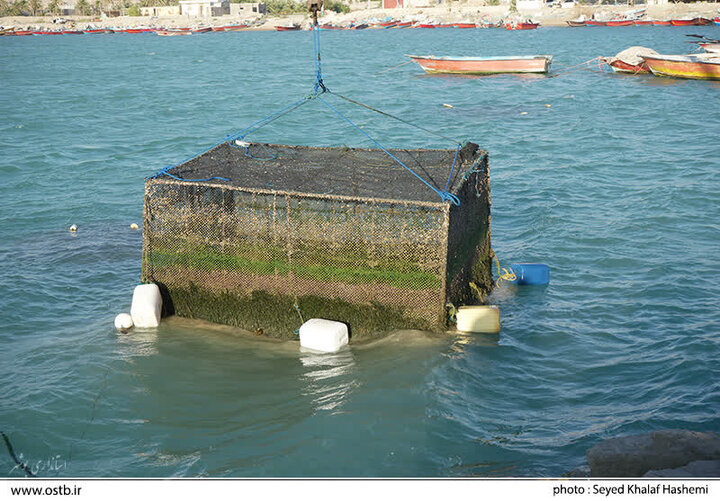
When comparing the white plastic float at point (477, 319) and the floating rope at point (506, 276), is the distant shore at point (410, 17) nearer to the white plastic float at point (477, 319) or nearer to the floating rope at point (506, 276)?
the floating rope at point (506, 276)

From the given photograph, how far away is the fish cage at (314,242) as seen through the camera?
10.2 metres

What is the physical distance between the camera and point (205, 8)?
124875 millimetres

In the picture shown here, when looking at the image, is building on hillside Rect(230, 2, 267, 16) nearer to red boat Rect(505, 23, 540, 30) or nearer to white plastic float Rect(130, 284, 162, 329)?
red boat Rect(505, 23, 540, 30)

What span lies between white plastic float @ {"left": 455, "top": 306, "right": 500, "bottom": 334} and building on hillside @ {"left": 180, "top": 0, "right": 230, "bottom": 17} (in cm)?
12419

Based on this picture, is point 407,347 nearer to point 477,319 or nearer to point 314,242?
point 477,319

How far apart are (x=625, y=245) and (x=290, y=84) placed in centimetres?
3359

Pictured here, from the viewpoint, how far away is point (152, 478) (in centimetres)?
807

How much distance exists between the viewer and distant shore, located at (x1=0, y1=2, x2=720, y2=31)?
96750 millimetres

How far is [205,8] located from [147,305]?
405 ft

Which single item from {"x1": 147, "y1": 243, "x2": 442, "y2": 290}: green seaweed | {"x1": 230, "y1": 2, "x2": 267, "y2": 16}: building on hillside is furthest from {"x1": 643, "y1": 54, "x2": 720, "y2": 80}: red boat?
{"x1": 230, "y1": 2, "x2": 267, "y2": 16}: building on hillside

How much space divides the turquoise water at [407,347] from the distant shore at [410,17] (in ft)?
251

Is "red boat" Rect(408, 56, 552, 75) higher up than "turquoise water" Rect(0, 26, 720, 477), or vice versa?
"red boat" Rect(408, 56, 552, 75)

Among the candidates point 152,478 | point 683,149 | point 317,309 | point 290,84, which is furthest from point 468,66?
point 152,478

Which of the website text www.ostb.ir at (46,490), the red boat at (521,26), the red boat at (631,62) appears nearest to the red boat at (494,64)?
the red boat at (631,62)
